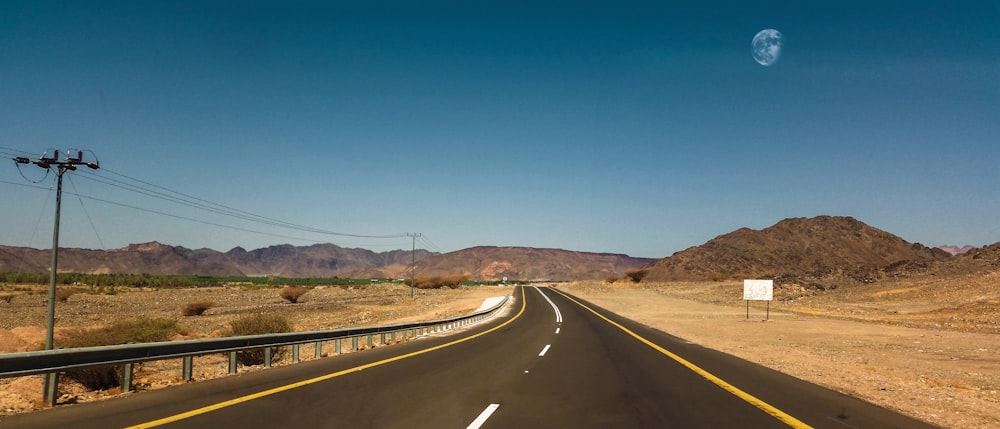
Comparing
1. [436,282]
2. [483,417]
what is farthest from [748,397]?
[436,282]

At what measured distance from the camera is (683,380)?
1188 cm

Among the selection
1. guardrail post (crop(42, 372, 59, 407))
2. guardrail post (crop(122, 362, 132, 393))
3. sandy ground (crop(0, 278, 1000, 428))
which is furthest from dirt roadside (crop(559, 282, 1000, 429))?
guardrail post (crop(42, 372, 59, 407))

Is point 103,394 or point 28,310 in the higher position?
point 103,394

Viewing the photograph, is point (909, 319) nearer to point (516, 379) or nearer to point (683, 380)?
point (683, 380)

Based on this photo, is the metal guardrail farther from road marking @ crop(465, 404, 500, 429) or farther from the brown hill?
the brown hill

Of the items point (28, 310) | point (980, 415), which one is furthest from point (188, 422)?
point (28, 310)

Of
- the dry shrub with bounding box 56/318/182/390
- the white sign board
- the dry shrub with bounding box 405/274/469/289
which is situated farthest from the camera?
the dry shrub with bounding box 405/274/469/289

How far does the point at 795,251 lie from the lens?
146 metres

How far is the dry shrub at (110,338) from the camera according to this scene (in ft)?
40.5

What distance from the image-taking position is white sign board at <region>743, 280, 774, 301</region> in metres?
38.3

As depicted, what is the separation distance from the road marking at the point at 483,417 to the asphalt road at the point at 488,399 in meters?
0.02

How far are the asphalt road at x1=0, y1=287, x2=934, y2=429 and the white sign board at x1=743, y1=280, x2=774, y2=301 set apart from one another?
84.6 feet

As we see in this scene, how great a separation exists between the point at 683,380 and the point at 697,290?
7438 cm

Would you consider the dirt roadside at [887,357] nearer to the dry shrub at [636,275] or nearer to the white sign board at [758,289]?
the white sign board at [758,289]
